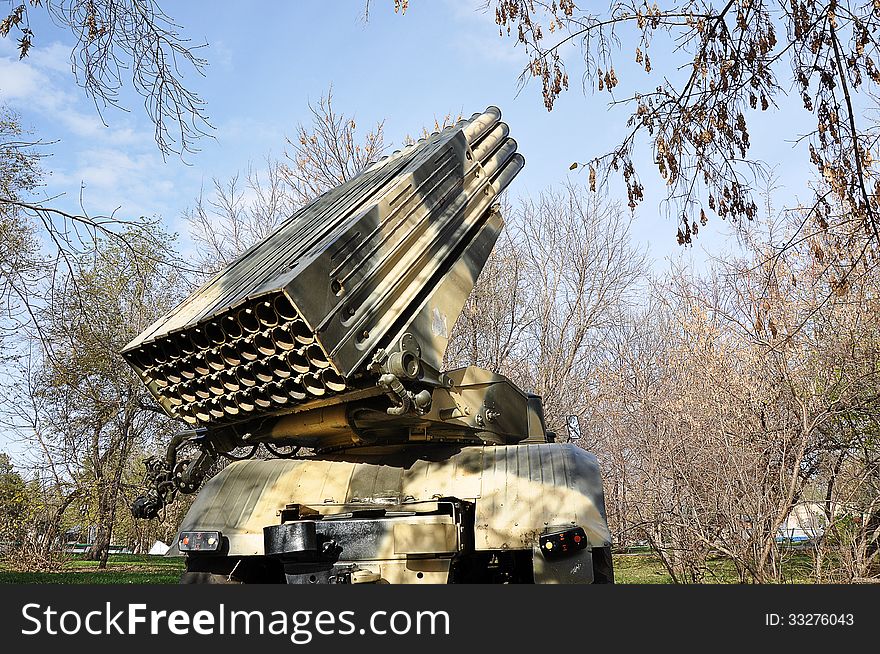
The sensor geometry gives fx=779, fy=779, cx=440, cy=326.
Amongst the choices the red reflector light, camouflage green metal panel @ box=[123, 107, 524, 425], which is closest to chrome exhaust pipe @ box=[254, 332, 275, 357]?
camouflage green metal panel @ box=[123, 107, 524, 425]

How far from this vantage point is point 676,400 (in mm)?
10250

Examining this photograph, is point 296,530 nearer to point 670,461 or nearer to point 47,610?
point 47,610

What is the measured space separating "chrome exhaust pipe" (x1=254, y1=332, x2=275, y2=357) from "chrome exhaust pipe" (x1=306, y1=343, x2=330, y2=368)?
0.27 metres

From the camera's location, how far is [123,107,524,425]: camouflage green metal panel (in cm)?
520

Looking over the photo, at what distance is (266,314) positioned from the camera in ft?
16.8

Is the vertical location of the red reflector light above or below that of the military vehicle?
below

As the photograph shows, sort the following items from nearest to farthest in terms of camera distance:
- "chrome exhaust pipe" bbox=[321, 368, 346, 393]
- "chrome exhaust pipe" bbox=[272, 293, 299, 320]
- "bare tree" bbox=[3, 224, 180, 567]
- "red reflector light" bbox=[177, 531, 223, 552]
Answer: "chrome exhaust pipe" bbox=[272, 293, 299, 320] → "chrome exhaust pipe" bbox=[321, 368, 346, 393] → "red reflector light" bbox=[177, 531, 223, 552] → "bare tree" bbox=[3, 224, 180, 567]

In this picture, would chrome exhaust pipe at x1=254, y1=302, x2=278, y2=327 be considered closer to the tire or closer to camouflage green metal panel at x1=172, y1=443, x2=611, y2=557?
camouflage green metal panel at x1=172, y1=443, x2=611, y2=557

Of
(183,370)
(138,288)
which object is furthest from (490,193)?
(138,288)

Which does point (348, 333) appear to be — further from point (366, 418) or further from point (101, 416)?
point (101, 416)

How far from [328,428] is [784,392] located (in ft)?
18.7

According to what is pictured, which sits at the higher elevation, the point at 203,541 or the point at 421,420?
the point at 421,420

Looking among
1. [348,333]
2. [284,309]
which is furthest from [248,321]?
[348,333]

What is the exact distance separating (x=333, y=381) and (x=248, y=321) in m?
0.71
